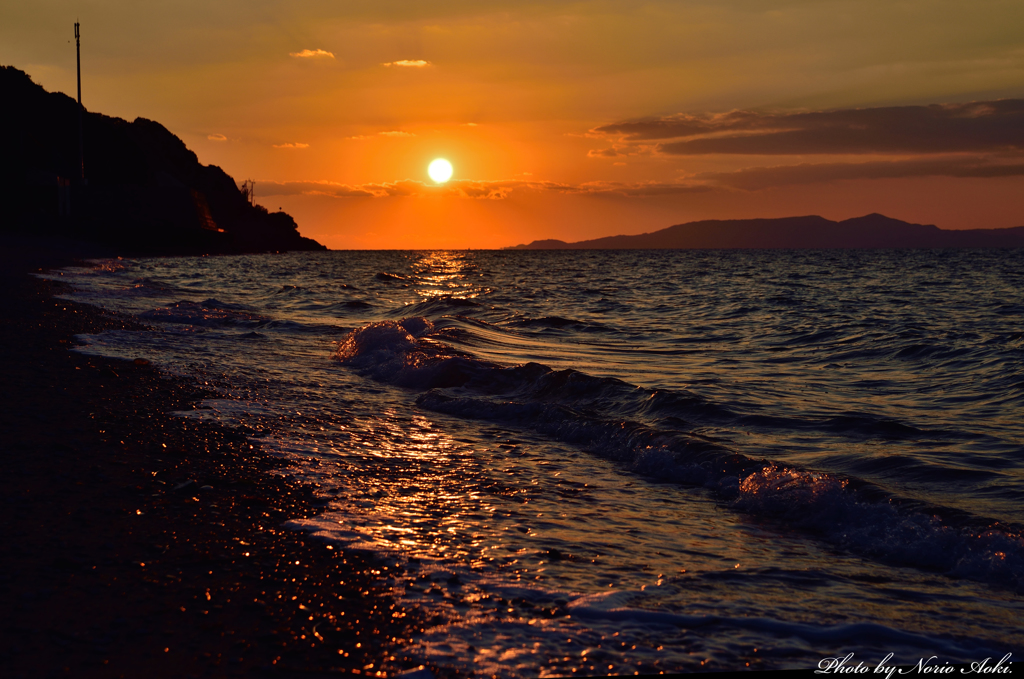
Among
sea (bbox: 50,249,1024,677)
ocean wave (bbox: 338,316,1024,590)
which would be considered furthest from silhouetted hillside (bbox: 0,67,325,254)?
ocean wave (bbox: 338,316,1024,590)

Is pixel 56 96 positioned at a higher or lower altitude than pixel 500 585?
higher

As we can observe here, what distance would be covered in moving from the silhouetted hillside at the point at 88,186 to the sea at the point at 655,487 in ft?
212

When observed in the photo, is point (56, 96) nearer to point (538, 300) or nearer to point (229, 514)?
point (538, 300)

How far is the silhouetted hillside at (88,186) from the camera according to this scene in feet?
225

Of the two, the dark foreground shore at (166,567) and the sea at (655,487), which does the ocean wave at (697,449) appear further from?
the dark foreground shore at (166,567)

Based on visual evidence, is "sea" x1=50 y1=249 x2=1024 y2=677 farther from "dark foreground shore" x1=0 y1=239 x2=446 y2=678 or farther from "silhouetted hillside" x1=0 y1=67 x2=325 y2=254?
"silhouetted hillside" x1=0 y1=67 x2=325 y2=254

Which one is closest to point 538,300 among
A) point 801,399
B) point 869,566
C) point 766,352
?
point 766,352

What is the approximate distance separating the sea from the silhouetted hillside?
212 ft

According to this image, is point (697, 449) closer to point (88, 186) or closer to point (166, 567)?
point (166, 567)

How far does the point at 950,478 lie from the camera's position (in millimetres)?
6715

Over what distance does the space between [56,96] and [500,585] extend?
373ft

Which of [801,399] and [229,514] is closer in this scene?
[229,514]

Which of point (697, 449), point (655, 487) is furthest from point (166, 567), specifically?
point (697, 449)

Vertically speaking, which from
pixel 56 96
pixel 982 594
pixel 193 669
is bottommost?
pixel 982 594
